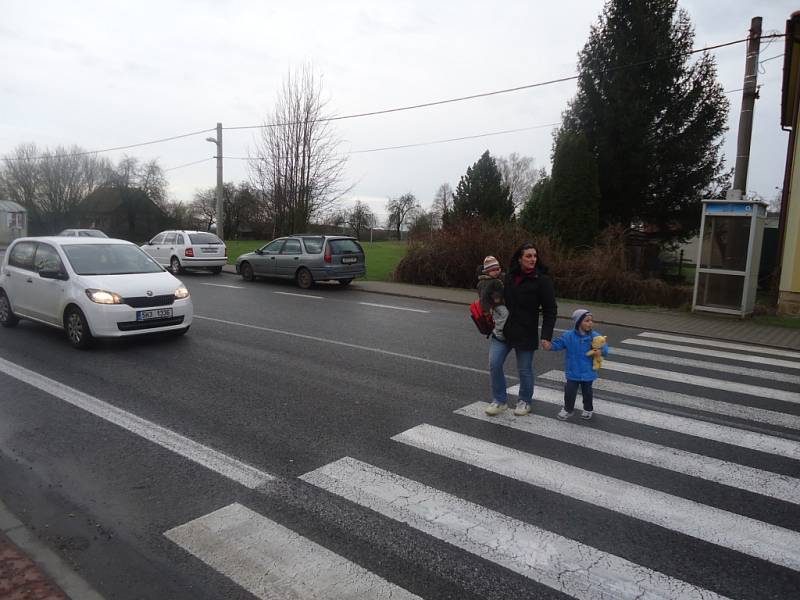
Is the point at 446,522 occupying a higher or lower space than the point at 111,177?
lower

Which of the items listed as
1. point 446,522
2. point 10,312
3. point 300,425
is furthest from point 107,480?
point 10,312

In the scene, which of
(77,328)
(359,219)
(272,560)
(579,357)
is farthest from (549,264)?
(359,219)

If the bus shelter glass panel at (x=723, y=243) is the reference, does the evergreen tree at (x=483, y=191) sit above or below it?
above

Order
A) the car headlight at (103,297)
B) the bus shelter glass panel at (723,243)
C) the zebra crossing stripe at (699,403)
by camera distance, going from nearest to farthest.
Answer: the zebra crossing stripe at (699,403), the car headlight at (103,297), the bus shelter glass panel at (723,243)

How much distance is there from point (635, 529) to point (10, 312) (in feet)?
33.7

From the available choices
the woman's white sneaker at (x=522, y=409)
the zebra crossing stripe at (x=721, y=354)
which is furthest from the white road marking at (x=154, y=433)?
the zebra crossing stripe at (x=721, y=354)

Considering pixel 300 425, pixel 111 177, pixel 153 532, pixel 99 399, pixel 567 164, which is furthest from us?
pixel 111 177

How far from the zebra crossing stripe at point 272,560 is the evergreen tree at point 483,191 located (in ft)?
104

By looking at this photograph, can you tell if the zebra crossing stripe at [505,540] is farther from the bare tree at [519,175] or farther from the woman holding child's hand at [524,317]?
the bare tree at [519,175]

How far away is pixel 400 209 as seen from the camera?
84562 mm

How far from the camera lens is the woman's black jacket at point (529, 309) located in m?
5.36

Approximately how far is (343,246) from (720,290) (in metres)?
10.6

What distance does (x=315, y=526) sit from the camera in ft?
11.2

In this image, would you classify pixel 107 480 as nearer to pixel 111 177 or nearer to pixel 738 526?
pixel 738 526
